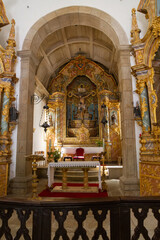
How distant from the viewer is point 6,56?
5832mm

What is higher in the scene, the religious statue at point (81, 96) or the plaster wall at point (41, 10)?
the plaster wall at point (41, 10)

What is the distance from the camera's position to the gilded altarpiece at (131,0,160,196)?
460cm

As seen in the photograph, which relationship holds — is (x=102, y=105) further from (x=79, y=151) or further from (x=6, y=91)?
(x=79, y=151)

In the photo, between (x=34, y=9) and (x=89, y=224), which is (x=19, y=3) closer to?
(x=34, y=9)

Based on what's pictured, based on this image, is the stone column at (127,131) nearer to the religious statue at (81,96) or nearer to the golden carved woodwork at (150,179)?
the golden carved woodwork at (150,179)

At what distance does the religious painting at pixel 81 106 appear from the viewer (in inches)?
477

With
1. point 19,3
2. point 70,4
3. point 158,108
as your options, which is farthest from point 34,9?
point 158,108

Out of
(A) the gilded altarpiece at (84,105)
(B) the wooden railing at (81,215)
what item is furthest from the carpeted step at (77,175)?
(B) the wooden railing at (81,215)

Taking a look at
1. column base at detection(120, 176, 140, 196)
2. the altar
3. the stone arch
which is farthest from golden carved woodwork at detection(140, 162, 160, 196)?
the altar

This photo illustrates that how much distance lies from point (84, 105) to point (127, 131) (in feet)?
23.1

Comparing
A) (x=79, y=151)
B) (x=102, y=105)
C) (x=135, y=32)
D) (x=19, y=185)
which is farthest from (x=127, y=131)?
(x=79, y=151)

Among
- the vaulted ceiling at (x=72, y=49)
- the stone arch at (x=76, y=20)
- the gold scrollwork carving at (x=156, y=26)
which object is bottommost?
the gold scrollwork carving at (x=156, y=26)

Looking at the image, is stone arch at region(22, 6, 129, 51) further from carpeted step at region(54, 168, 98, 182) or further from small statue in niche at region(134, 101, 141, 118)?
carpeted step at region(54, 168, 98, 182)

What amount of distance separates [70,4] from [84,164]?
6.10 meters
